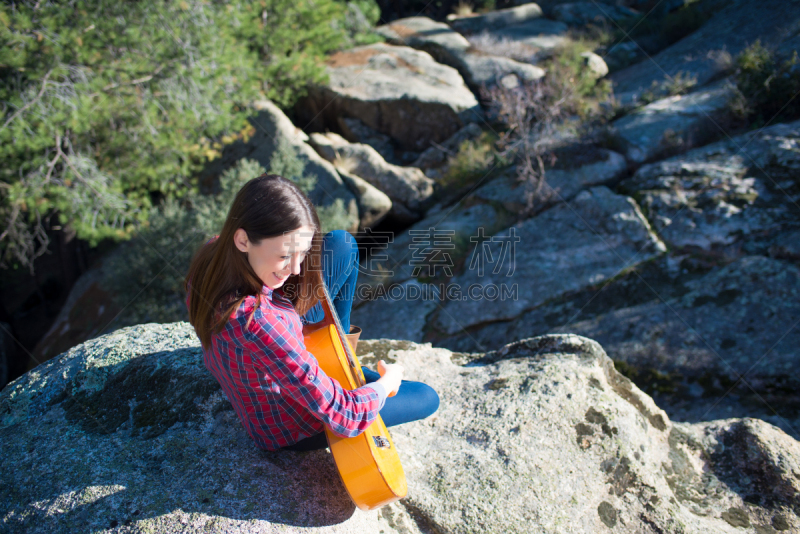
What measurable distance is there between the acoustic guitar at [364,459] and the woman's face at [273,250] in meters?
0.38

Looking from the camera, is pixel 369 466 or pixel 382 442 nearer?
pixel 369 466

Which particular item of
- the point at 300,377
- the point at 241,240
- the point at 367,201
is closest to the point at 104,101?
the point at 367,201

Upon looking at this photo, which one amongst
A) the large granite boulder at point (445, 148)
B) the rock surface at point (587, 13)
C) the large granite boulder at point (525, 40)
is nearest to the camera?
the large granite boulder at point (445, 148)

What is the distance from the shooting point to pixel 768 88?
5.55m

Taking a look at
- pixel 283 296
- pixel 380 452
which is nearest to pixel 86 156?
pixel 283 296

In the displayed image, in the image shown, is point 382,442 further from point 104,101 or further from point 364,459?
point 104,101

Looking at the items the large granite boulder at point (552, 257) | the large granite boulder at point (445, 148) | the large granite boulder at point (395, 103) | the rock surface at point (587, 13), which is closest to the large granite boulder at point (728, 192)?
the large granite boulder at point (552, 257)

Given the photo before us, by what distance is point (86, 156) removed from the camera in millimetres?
5484

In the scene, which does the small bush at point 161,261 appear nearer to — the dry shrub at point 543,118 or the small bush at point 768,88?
the dry shrub at point 543,118

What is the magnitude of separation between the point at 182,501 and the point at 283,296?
0.71 meters

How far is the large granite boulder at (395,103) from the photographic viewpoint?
8.55 metres

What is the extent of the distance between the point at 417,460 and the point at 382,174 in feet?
19.8

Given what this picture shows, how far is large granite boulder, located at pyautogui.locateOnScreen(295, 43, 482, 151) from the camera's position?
8.55 m

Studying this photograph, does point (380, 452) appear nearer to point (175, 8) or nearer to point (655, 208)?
point (655, 208)
